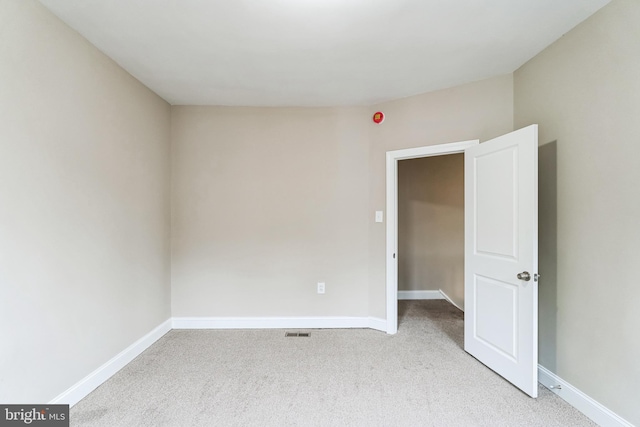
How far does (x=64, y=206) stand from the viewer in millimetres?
1862

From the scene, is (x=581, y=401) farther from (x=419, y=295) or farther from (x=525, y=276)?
(x=419, y=295)

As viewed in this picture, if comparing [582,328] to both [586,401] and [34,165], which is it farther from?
[34,165]

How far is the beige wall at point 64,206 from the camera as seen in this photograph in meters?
1.55

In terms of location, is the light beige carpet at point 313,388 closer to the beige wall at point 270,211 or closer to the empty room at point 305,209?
the empty room at point 305,209

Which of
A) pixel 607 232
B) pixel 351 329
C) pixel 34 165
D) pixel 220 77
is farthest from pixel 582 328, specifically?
pixel 34 165

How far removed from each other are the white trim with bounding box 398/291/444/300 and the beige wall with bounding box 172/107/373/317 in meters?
1.54

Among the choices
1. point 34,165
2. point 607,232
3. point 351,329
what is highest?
point 34,165

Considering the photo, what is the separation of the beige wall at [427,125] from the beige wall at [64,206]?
2325mm

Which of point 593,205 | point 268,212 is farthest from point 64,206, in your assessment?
point 593,205

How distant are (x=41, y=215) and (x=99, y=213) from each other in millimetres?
474

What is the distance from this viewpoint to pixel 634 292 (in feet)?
5.23

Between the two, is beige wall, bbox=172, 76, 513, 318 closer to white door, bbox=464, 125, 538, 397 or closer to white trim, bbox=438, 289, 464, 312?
white door, bbox=464, 125, 538, 397

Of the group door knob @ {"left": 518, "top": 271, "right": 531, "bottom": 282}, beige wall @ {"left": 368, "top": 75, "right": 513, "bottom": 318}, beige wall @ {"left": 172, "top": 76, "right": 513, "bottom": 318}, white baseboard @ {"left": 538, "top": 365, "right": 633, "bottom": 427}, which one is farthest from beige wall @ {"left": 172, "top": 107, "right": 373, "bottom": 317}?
white baseboard @ {"left": 538, "top": 365, "right": 633, "bottom": 427}

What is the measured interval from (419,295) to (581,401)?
2.70m
